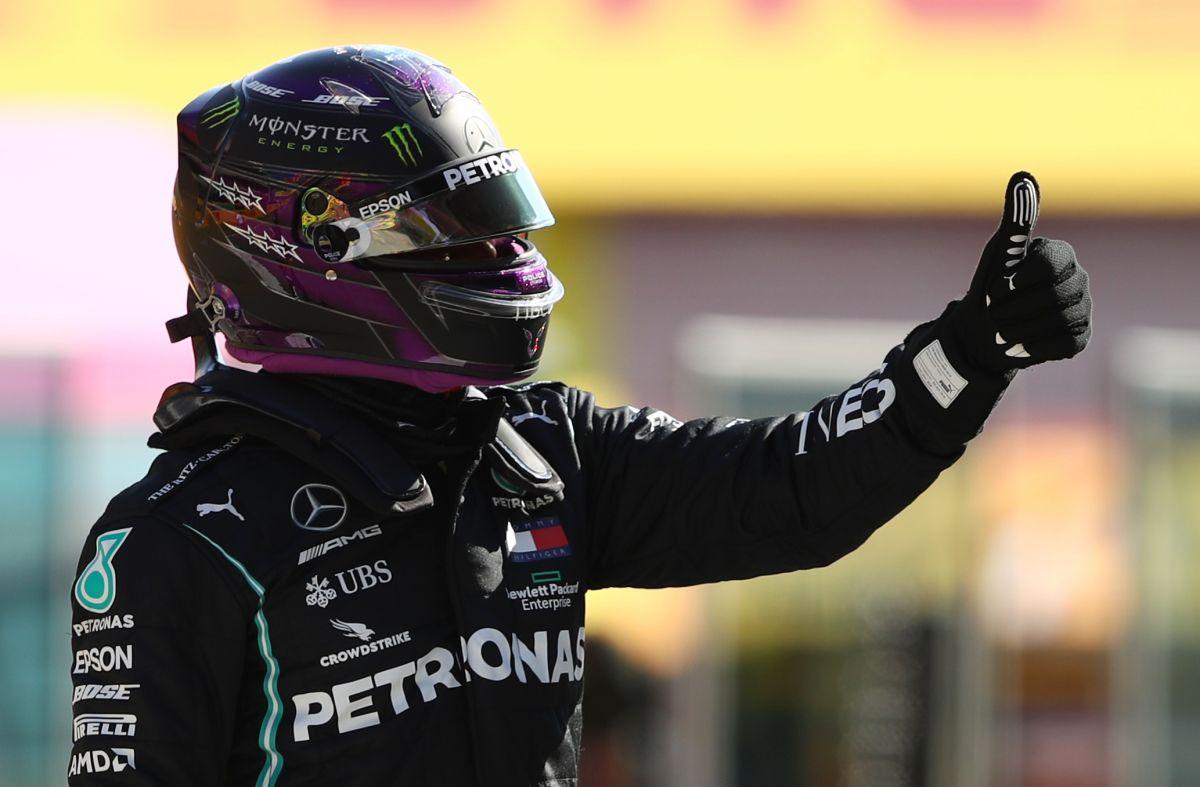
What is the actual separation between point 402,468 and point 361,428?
81 millimetres

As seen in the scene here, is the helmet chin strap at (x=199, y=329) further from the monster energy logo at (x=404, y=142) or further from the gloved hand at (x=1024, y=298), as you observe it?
the gloved hand at (x=1024, y=298)

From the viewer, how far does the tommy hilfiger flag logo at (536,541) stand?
2.19 meters

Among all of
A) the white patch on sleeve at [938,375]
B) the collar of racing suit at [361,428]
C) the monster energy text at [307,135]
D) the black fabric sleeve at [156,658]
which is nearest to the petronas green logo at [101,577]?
the black fabric sleeve at [156,658]

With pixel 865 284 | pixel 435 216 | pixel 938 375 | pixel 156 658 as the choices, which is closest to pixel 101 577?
pixel 156 658

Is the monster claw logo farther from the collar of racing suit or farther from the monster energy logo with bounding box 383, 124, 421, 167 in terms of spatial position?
the monster energy logo with bounding box 383, 124, 421, 167

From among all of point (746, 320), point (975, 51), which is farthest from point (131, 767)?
point (975, 51)

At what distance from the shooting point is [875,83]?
21.7 feet

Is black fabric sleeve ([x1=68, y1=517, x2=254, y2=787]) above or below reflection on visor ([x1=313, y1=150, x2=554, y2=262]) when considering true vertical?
below

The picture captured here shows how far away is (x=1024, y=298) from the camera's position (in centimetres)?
201

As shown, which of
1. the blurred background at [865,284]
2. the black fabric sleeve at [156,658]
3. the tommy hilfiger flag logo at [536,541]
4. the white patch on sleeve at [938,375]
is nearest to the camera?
the black fabric sleeve at [156,658]

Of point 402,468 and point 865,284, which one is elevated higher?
point 865,284

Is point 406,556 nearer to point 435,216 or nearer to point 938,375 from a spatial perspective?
point 435,216

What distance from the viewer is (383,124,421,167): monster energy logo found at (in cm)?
224

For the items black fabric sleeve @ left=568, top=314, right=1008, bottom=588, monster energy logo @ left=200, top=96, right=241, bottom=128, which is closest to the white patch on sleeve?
black fabric sleeve @ left=568, top=314, right=1008, bottom=588
